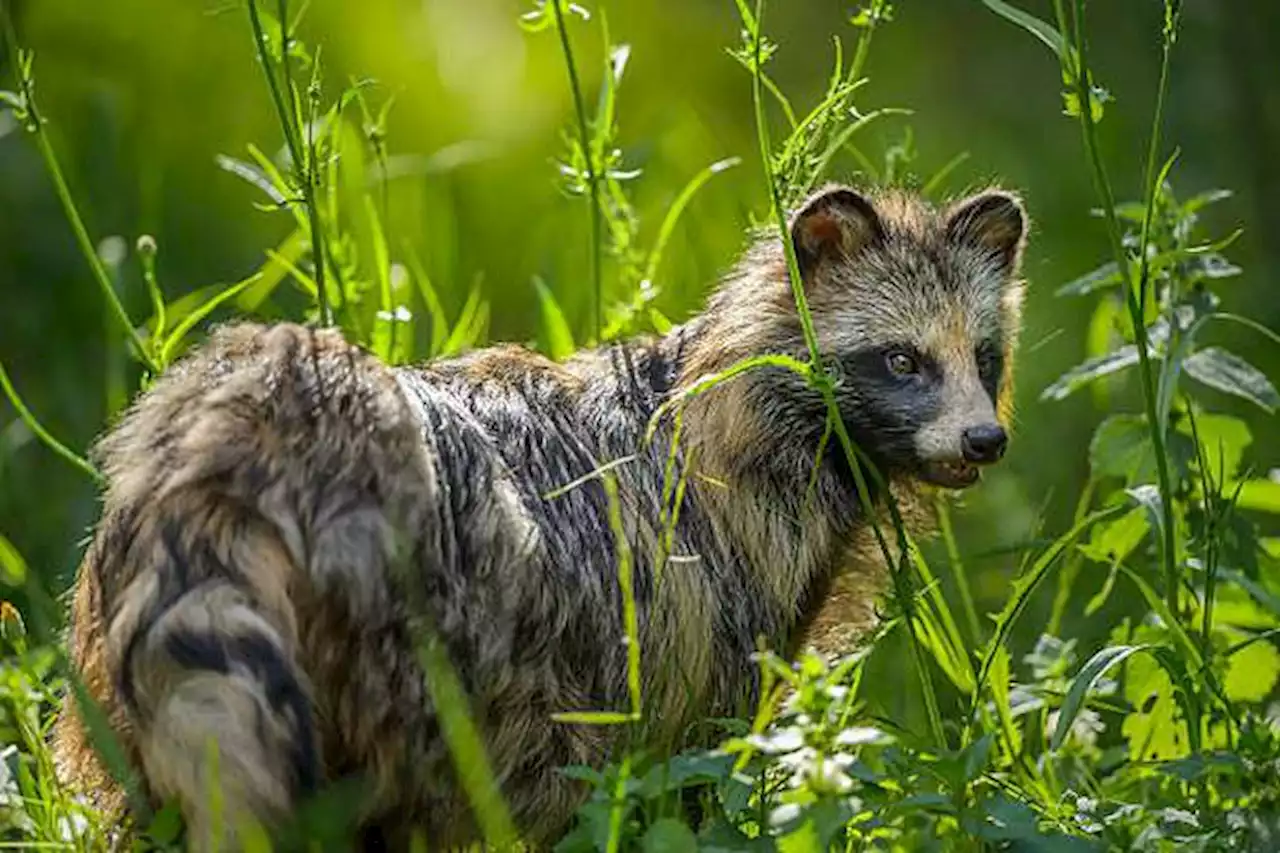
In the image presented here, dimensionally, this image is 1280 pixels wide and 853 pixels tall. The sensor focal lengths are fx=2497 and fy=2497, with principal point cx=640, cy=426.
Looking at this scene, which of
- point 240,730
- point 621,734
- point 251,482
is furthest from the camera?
point 621,734

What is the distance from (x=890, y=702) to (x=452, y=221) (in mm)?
2399

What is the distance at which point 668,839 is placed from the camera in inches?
154

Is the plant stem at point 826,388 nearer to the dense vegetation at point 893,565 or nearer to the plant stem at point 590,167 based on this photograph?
the dense vegetation at point 893,565

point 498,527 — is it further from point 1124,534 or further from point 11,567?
point 1124,534

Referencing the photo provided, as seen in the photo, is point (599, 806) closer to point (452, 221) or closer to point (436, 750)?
point (436, 750)

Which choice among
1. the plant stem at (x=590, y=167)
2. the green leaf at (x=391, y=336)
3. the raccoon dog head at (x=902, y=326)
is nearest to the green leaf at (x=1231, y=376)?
the raccoon dog head at (x=902, y=326)

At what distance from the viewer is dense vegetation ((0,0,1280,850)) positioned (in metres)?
4.13

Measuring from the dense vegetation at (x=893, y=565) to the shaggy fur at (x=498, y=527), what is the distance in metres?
0.13

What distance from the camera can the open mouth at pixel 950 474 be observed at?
5.21 metres

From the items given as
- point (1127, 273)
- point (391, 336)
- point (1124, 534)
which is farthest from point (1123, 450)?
point (391, 336)

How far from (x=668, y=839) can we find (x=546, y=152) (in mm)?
5683

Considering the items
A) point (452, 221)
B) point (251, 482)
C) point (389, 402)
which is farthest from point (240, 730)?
point (452, 221)

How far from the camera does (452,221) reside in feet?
25.0

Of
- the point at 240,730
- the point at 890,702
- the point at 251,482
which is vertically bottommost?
the point at 890,702
